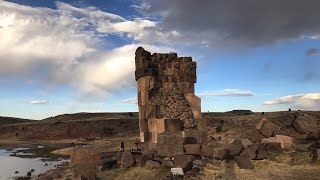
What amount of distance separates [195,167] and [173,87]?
6.98 metres


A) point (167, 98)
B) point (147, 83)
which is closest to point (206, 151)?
point (167, 98)

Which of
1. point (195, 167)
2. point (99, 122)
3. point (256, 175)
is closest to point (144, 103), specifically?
point (195, 167)

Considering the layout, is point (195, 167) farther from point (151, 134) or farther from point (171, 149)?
point (151, 134)

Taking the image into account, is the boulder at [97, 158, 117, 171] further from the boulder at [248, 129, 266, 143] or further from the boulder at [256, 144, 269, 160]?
the boulder at [248, 129, 266, 143]

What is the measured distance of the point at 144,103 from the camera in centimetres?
1969

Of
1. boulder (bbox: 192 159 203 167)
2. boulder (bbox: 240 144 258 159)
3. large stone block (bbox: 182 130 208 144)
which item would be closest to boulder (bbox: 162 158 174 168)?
boulder (bbox: 192 159 203 167)

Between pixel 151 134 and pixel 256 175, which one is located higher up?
pixel 151 134

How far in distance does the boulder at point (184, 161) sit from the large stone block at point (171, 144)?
0.84 meters

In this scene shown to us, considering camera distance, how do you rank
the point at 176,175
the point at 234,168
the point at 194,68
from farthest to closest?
the point at 194,68 < the point at 234,168 < the point at 176,175

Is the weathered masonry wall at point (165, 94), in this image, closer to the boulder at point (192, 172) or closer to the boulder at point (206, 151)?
the boulder at point (206, 151)

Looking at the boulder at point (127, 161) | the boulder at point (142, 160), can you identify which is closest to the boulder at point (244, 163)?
the boulder at point (142, 160)

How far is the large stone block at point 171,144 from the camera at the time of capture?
16.2 m

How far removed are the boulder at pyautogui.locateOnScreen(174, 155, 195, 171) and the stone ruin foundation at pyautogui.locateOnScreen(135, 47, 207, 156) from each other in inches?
121

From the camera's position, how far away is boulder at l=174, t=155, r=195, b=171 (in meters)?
14.8
